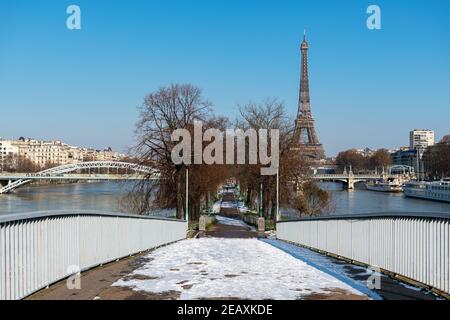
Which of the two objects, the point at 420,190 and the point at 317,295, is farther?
the point at 420,190

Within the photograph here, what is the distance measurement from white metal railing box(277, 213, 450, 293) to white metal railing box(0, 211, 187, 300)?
4.41 metres

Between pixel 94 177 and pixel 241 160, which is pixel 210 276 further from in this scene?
pixel 94 177

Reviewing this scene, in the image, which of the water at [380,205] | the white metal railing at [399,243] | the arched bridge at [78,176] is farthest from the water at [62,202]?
the water at [380,205]

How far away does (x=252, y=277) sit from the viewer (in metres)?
7.97

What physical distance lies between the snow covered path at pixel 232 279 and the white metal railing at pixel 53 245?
30.8 inches

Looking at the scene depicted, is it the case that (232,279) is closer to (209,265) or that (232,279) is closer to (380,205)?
(209,265)

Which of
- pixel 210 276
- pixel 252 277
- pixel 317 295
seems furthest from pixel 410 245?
pixel 210 276

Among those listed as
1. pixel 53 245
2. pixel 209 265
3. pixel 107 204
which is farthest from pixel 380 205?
pixel 53 245

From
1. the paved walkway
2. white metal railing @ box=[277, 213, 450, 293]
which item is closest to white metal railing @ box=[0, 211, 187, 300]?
the paved walkway

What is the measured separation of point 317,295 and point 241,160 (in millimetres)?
32514

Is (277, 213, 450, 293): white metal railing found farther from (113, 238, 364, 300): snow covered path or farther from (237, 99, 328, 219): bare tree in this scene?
(237, 99, 328, 219): bare tree

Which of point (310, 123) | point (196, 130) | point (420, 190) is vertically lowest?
point (420, 190)

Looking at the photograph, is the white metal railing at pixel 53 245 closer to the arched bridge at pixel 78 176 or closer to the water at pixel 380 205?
the arched bridge at pixel 78 176
